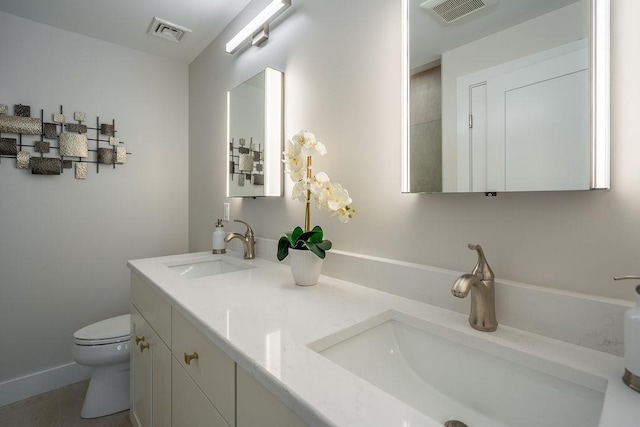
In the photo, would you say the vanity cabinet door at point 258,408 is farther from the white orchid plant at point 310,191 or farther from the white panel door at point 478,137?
the white panel door at point 478,137

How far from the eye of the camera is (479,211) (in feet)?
2.65

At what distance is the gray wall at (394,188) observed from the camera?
1.99ft

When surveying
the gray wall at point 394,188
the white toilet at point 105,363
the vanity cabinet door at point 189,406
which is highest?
the gray wall at point 394,188

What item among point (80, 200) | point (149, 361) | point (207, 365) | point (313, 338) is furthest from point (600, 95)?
point (80, 200)

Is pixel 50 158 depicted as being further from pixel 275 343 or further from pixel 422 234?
pixel 422 234

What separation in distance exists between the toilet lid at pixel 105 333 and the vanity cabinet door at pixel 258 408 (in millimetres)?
1426

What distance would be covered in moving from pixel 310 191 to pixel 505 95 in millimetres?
631

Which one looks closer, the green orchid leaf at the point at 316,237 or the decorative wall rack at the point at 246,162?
the green orchid leaf at the point at 316,237

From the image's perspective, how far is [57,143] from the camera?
78.0 inches

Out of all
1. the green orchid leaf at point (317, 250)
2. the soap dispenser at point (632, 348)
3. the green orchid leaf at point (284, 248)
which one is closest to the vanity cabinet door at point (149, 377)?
the green orchid leaf at point (284, 248)

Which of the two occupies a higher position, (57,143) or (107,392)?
(57,143)

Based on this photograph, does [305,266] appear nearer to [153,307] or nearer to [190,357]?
[190,357]

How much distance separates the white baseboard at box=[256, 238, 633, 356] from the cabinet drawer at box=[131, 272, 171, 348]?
70 centimetres

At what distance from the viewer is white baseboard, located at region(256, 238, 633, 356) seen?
Answer: 1.95 ft
